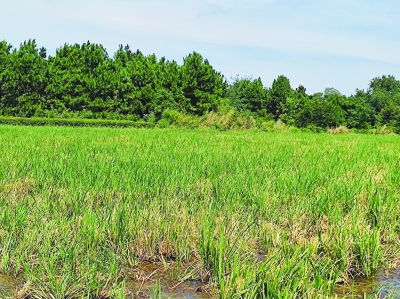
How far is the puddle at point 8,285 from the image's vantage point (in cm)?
228

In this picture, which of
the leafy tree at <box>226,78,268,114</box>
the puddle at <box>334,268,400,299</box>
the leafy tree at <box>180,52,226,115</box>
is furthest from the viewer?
the leafy tree at <box>226,78,268,114</box>

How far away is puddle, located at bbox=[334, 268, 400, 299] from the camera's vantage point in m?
2.44

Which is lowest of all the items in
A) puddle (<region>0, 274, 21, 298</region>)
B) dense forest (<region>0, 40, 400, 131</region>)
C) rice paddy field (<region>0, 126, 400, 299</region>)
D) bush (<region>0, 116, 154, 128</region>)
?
bush (<region>0, 116, 154, 128</region>)

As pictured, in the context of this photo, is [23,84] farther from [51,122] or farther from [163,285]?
[163,285]

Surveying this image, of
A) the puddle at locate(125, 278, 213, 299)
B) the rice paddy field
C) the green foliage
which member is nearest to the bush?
the rice paddy field

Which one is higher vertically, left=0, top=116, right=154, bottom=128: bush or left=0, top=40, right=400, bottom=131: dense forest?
left=0, top=40, right=400, bottom=131: dense forest

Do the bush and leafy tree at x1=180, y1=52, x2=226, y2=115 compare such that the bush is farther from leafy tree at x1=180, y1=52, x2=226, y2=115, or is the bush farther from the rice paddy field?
the rice paddy field

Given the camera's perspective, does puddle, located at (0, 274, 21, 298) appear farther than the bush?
No

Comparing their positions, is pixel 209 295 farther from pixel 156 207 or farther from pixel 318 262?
pixel 156 207

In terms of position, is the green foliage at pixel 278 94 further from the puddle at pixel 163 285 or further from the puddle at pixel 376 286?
the puddle at pixel 163 285

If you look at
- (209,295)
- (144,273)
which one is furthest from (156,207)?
(209,295)

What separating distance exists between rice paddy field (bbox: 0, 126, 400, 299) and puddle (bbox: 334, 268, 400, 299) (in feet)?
0.07

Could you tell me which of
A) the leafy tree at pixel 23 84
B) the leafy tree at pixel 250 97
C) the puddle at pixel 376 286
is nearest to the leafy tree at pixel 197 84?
the leafy tree at pixel 250 97

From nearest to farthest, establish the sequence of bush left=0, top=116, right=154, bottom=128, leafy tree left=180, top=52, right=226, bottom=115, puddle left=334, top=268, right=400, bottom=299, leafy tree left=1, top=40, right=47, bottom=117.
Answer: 1. puddle left=334, top=268, right=400, bottom=299
2. bush left=0, top=116, right=154, bottom=128
3. leafy tree left=1, top=40, right=47, bottom=117
4. leafy tree left=180, top=52, right=226, bottom=115
